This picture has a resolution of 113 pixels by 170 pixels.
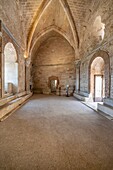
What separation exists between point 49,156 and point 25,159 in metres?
0.39

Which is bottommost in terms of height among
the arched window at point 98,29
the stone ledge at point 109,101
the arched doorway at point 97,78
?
the stone ledge at point 109,101

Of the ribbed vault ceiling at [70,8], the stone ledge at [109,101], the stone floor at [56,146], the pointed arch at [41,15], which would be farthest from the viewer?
the pointed arch at [41,15]

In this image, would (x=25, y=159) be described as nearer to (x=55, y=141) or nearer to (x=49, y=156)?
(x=49, y=156)

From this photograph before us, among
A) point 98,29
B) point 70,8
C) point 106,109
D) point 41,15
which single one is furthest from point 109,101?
point 41,15

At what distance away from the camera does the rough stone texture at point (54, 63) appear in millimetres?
12336

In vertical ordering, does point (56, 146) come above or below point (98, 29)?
below

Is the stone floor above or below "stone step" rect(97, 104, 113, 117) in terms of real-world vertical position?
below

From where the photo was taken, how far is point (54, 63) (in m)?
12.8

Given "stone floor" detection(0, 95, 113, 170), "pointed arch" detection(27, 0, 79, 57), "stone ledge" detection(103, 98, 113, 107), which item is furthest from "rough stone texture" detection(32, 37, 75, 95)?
"stone floor" detection(0, 95, 113, 170)

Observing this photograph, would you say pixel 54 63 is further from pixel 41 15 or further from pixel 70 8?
pixel 70 8

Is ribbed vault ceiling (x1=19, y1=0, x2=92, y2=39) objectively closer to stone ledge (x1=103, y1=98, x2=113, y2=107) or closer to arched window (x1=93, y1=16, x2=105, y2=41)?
arched window (x1=93, y1=16, x2=105, y2=41)

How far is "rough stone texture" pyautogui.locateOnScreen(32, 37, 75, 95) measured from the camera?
12336 mm

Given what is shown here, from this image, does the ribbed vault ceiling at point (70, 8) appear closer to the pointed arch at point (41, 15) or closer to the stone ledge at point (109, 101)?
the pointed arch at point (41, 15)

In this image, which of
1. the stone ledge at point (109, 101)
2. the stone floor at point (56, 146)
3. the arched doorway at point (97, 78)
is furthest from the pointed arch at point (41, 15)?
the stone floor at point (56, 146)
